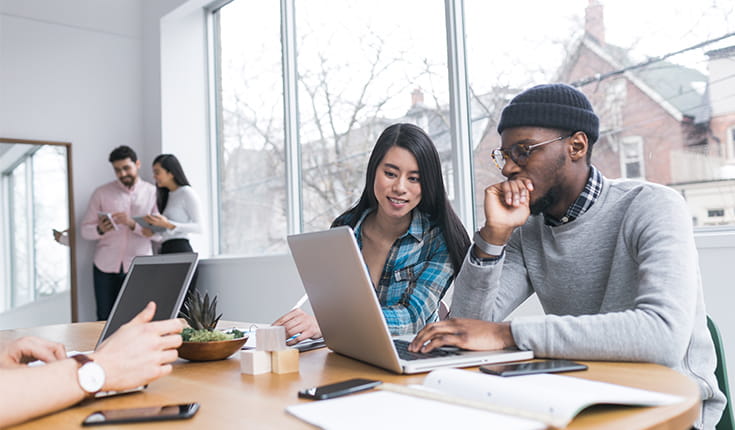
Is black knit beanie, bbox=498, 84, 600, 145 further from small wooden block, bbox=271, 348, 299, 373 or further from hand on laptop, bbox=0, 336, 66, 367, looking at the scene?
hand on laptop, bbox=0, 336, 66, 367

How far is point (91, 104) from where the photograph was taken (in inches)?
210

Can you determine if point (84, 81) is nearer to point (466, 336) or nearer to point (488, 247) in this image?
point (488, 247)

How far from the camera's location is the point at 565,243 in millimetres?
1551

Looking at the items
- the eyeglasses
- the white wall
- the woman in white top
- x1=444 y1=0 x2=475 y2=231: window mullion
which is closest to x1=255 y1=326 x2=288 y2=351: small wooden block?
the eyeglasses

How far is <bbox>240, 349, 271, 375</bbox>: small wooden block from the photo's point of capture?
123cm

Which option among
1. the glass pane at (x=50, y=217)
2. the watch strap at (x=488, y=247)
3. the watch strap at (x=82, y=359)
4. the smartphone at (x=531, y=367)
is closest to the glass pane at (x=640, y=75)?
the watch strap at (x=488, y=247)

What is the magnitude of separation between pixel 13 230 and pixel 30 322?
68 centimetres

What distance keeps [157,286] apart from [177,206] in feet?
11.2

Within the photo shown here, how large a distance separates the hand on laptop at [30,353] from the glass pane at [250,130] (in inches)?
136

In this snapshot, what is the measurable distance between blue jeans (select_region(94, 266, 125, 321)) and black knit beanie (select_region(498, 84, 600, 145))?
4243 mm

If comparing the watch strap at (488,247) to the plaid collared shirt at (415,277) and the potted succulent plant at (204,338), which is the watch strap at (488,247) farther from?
the potted succulent plant at (204,338)

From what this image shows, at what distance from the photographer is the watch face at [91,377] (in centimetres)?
98

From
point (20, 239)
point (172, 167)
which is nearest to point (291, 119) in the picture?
point (172, 167)

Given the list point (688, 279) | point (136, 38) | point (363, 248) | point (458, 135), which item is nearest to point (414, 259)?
point (363, 248)
